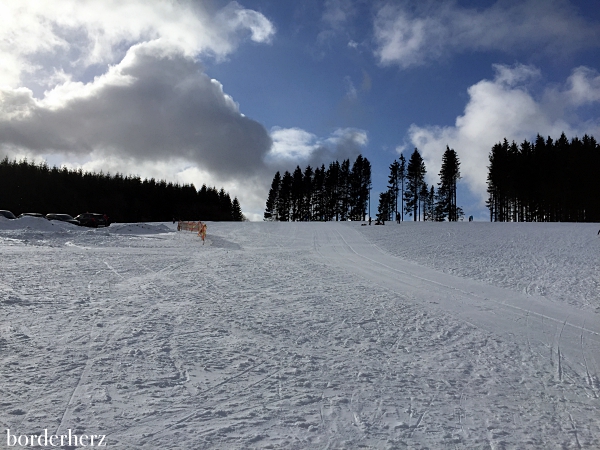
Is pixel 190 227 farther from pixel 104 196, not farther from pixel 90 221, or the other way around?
pixel 104 196

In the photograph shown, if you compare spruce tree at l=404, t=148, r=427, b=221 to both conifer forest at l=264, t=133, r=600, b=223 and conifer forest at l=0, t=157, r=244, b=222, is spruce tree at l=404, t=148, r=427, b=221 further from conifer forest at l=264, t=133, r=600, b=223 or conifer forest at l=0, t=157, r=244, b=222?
conifer forest at l=0, t=157, r=244, b=222

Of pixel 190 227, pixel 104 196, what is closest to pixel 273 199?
pixel 104 196

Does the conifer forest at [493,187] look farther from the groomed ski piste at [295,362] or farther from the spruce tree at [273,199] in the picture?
the groomed ski piste at [295,362]

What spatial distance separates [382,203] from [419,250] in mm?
67888

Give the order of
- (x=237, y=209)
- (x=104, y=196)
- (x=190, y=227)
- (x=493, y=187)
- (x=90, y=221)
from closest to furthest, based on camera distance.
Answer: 1. (x=90, y=221)
2. (x=190, y=227)
3. (x=493, y=187)
4. (x=104, y=196)
5. (x=237, y=209)

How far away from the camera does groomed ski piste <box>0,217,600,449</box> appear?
3705 mm

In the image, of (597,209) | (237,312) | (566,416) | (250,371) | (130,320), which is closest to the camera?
(566,416)

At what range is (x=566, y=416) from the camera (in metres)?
4.12

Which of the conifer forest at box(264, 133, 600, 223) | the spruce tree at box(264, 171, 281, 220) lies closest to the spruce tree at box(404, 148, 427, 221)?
the conifer forest at box(264, 133, 600, 223)

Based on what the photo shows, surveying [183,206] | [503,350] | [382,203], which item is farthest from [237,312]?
[183,206]

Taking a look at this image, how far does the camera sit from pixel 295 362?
540cm

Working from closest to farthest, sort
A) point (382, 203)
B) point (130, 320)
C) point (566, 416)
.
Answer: point (566, 416), point (130, 320), point (382, 203)

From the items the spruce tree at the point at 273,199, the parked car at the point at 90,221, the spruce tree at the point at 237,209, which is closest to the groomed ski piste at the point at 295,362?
the parked car at the point at 90,221

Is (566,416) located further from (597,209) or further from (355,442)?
(597,209)
